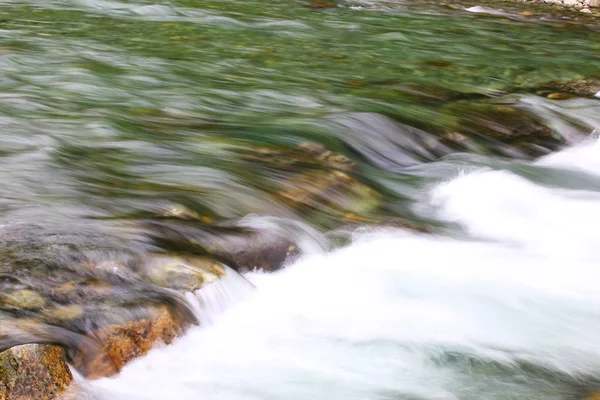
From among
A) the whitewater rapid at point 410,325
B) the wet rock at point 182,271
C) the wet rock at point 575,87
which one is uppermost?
the wet rock at point 182,271

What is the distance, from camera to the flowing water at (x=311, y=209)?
3.51m

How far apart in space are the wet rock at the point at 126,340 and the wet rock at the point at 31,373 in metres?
0.20

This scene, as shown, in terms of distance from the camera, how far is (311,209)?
495 cm

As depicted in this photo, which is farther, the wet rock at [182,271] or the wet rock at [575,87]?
the wet rock at [575,87]

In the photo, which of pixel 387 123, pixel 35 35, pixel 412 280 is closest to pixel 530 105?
pixel 387 123

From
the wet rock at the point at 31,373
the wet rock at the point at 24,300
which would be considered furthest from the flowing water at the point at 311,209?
the wet rock at the point at 31,373

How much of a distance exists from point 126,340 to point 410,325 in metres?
1.25

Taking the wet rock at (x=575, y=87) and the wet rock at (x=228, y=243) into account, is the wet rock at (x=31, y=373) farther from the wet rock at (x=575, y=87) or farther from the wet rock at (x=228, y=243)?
the wet rock at (x=575, y=87)

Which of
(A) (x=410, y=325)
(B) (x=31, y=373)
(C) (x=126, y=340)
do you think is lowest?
(A) (x=410, y=325)

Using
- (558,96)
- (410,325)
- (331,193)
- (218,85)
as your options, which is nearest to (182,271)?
(410,325)

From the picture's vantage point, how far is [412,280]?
173 inches

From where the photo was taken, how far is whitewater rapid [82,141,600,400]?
339 centimetres

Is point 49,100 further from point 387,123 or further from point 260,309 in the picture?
point 260,309

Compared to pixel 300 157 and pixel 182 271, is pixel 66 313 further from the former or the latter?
pixel 300 157
